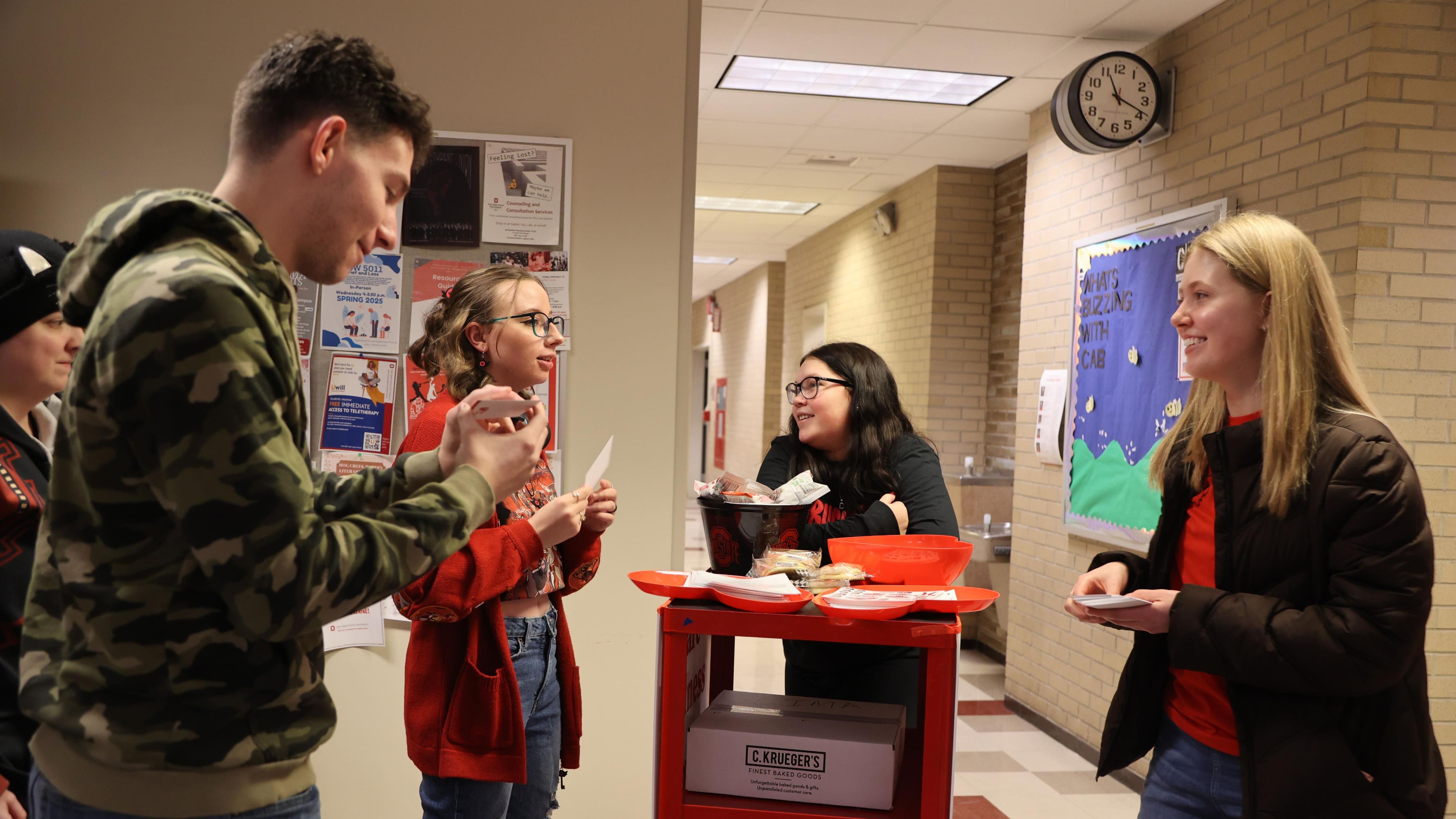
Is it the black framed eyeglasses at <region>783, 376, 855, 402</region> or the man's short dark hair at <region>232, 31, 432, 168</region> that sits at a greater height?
the man's short dark hair at <region>232, 31, 432, 168</region>

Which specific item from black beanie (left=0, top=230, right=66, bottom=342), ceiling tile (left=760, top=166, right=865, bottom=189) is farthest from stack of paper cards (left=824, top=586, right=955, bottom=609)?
ceiling tile (left=760, top=166, right=865, bottom=189)

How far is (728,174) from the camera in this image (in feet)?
24.3

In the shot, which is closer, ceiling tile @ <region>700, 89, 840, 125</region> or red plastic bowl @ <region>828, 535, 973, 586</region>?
red plastic bowl @ <region>828, 535, 973, 586</region>

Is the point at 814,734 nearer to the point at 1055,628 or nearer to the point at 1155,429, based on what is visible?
the point at 1155,429

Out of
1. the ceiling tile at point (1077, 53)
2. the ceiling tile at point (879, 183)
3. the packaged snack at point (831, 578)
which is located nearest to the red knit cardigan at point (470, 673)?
the packaged snack at point (831, 578)

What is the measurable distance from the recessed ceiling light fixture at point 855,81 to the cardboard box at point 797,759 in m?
3.92

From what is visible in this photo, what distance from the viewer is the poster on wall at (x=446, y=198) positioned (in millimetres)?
3055

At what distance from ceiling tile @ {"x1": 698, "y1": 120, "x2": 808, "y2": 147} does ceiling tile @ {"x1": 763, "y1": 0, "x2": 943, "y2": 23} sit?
5.81ft

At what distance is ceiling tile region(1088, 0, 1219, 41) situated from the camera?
3.89 meters

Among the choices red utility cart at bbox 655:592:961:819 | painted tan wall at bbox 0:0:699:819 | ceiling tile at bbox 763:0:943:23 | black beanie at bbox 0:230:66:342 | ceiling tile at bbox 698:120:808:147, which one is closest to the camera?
red utility cart at bbox 655:592:961:819

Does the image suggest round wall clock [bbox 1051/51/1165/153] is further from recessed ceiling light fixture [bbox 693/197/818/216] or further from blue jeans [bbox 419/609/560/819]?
recessed ceiling light fixture [bbox 693/197/818/216]

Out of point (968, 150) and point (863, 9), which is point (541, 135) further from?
point (968, 150)

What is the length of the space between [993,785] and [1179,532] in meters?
2.70

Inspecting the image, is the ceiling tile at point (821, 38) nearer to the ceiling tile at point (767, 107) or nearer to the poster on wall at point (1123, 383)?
the ceiling tile at point (767, 107)
